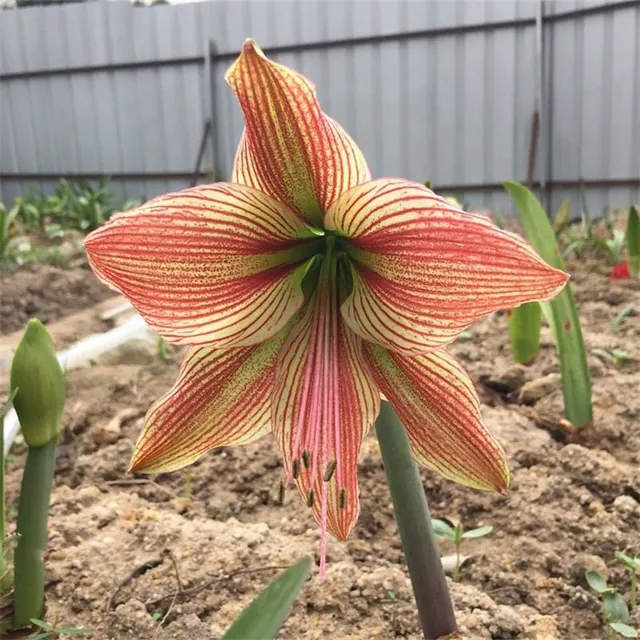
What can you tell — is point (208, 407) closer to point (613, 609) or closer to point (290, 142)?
point (290, 142)

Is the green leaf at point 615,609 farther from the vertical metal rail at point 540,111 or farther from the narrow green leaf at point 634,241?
the vertical metal rail at point 540,111

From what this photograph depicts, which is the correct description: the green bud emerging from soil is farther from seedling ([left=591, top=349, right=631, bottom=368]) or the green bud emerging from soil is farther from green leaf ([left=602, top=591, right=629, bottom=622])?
seedling ([left=591, top=349, right=631, bottom=368])

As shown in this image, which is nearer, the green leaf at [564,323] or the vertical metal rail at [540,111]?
the green leaf at [564,323]

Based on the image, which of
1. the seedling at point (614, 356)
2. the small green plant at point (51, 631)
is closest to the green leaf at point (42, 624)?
the small green plant at point (51, 631)

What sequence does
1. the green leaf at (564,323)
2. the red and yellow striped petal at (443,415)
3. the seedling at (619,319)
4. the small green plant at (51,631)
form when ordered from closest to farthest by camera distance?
the red and yellow striped petal at (443,415)
the small green plant at (51,631)
the green leaf at (564,323)
the seedling at (619,319)

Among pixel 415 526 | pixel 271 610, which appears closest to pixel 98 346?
pixel 415 526

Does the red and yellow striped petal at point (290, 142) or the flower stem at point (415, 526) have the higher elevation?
the red and yellow striped petal at point (290, 142)
